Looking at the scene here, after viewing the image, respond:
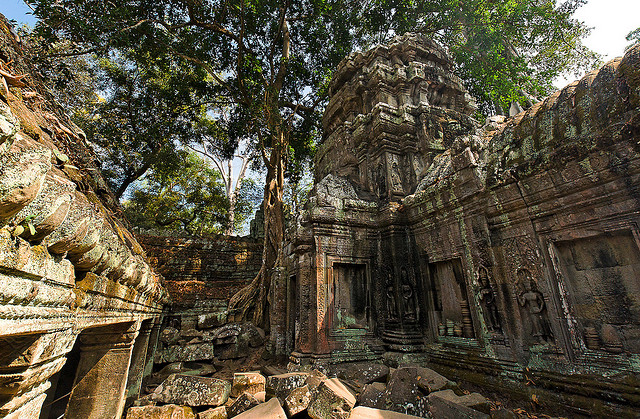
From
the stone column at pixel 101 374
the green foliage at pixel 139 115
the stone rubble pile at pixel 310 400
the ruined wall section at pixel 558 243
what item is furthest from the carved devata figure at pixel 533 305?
the green foliage at pixel 139 115

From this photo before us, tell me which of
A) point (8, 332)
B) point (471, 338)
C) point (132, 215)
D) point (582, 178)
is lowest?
point (471, 338)

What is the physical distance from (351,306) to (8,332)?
482 cm

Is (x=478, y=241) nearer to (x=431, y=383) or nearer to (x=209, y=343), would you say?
(x=431, y=383)

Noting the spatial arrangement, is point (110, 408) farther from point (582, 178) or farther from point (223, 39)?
point (223, 39)

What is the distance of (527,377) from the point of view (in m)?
3.44

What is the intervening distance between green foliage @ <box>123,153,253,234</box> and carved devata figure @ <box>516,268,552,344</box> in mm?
16669

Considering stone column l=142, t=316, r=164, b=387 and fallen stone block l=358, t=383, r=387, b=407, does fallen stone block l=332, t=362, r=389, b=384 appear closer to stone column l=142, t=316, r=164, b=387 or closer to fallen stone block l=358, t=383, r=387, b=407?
fallen stone block l=358, t=383, r=387, b=407

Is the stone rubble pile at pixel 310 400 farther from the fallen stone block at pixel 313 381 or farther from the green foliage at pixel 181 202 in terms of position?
the green foliage at pixel 181 202

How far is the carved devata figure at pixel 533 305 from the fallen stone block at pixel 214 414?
373 centimetres

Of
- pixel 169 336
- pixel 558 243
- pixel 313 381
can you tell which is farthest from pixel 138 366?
pixel 558 243

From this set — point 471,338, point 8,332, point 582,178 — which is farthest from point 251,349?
point 582,178

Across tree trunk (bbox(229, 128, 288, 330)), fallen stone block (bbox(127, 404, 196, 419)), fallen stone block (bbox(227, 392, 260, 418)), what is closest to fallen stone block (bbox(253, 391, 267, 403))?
fallen stone block (bbox(227, 392, 260, 418))

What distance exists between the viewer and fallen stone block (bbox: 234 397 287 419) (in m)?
2.85

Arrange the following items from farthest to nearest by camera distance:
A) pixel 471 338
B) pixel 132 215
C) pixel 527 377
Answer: pixel 132 215, pixel 471 338, pixel 527 377
